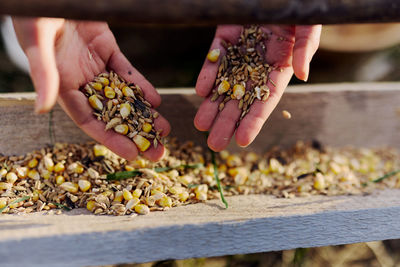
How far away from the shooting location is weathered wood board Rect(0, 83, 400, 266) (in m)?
0.96

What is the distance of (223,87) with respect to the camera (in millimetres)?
1241

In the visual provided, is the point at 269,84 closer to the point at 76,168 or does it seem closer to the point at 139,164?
the point at 139,164

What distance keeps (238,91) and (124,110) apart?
14.4 inches

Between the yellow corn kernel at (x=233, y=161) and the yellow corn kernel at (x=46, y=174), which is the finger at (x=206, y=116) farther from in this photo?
the yellow corn kernel at (x=46, y=174)

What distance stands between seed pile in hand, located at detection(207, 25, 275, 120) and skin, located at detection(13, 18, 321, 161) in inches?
0.9

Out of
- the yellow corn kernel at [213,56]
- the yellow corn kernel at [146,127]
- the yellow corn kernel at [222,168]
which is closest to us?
the yellow corn kernel at [146,127]

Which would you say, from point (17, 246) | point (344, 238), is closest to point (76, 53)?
point (17, 246)

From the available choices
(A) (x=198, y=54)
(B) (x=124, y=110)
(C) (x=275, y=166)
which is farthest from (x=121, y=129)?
(A) (x=198, y=54)

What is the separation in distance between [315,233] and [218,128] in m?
0.43

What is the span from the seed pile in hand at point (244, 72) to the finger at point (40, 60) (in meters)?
0.55

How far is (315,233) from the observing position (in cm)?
110

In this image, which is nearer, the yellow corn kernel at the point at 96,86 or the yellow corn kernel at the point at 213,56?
the yellow corn kernel at the point at 96,86

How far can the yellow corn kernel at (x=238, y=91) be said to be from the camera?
1.23 metres

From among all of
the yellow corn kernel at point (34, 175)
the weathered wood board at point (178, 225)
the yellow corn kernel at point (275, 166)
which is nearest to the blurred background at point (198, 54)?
the weathered wood board at point (178, 225)
